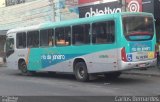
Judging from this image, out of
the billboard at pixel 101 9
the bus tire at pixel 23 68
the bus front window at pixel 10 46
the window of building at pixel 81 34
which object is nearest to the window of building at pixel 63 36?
the window of building at pixel 81 34

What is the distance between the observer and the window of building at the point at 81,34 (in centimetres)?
1841

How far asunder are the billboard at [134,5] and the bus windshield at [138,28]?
26.6ft

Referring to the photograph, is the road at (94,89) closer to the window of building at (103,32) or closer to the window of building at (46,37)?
the window of building at (103,32)

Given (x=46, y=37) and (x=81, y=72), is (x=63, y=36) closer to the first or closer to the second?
(x=46, y=37)

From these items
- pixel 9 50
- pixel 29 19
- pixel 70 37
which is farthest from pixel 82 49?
pixel 29 19

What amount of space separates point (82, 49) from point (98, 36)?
125cm

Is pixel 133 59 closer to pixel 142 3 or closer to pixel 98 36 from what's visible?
pixel 98 36

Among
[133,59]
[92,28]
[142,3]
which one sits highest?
[142,3]

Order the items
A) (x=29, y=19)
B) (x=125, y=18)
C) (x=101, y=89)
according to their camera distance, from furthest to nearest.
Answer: (x=29, y=19) < (x=125, y=18) < (x=101, y=89)

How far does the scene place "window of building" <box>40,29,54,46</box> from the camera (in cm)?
2089

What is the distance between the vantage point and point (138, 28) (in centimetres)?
1742

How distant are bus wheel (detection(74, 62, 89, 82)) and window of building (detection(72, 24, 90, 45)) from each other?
0.99 m

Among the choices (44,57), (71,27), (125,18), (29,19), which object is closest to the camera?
(125,18)

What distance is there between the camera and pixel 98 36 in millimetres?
17781
